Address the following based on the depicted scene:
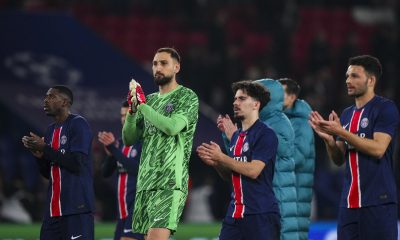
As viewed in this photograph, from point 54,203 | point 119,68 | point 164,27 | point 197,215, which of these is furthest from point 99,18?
point 54,203

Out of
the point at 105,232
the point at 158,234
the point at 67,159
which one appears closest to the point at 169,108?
the point at 158,234

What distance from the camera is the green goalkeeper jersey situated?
7.73m

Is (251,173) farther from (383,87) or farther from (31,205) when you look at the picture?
(383,87)

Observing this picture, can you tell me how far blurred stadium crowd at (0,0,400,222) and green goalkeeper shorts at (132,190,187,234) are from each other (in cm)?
618

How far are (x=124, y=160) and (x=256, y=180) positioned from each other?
2.61 metres

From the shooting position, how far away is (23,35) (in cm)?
1596

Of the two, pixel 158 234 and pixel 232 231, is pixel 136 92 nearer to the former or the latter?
pixel 158 234

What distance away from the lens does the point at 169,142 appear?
306 inches

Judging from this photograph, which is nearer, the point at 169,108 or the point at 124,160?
the point at 169,108

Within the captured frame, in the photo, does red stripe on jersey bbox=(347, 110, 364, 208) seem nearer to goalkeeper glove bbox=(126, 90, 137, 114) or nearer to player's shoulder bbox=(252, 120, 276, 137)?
player's shoulder bbox=(252, 120, 276, 137)

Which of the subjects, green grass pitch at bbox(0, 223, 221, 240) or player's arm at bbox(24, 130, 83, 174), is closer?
player's arm at bbox(24, 130, 83, 174)

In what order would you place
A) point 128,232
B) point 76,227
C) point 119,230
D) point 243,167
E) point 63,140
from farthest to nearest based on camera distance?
point 119,230 → point 128,232 → point 63,140 → point 76,227 → point 243,167

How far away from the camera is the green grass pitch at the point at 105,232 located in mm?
11453

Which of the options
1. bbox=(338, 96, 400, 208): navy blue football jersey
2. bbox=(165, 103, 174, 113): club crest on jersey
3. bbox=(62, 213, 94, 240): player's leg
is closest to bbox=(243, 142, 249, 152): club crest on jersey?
bbox=(165, 103, 174, 113): club crest on jersey
